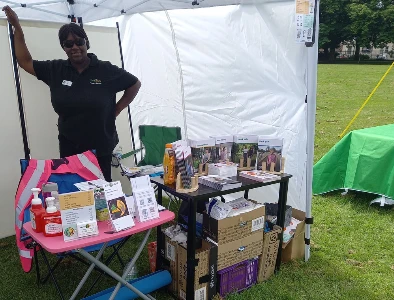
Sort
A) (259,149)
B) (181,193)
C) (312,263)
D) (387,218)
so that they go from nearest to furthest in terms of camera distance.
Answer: (181,193)
(259,149)
(312,263)
(387,218)

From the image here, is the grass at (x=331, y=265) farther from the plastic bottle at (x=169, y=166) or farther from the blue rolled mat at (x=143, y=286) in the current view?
the plastic bottle at (x=169, y=166)

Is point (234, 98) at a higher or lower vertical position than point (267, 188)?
higher

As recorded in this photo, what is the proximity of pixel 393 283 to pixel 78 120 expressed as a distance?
231 cm

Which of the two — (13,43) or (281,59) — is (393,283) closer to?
(281,59)

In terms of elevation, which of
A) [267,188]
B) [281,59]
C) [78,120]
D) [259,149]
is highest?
[281,59]

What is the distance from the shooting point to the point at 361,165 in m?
3.75

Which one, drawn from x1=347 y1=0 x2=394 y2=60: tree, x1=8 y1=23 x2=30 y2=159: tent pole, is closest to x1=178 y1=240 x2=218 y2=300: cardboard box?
x1=8 y1=23 x2=30 y2=159: tent pole

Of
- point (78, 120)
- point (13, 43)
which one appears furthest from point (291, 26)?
point (13, 43)

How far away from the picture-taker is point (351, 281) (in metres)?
2.62

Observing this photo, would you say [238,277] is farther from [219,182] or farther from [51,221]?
[51,221]

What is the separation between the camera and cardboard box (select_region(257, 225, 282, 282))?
256cm

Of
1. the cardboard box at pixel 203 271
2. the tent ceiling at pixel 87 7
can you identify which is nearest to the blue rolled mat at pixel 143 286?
the cardboard box at pixel 203 271

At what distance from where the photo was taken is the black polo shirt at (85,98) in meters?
→ 2.55

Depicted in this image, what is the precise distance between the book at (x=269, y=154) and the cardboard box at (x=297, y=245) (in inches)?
20.0
